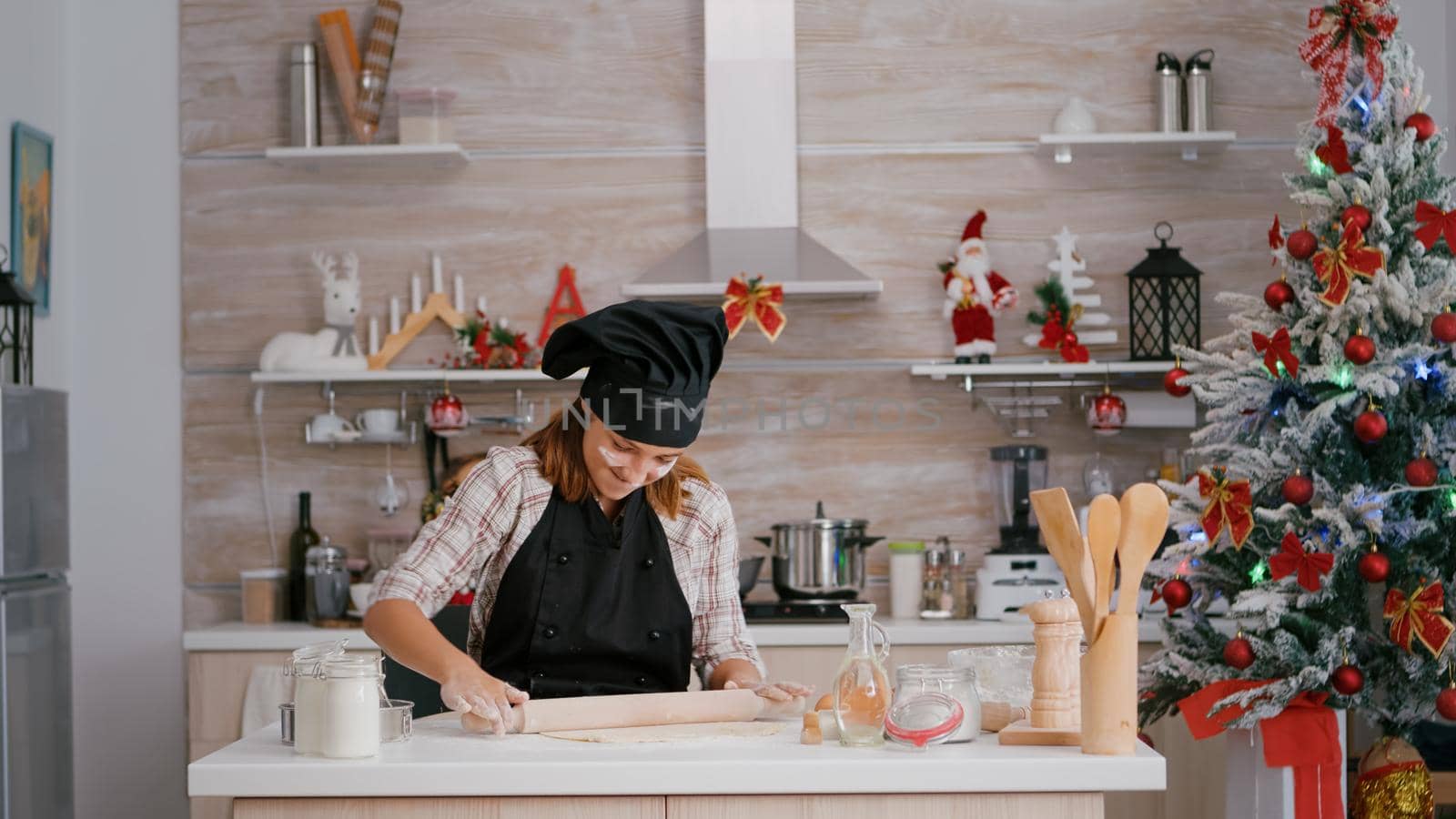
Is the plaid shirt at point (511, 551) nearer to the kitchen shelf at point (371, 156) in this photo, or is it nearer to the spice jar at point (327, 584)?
the spice jar at point (327, 584)

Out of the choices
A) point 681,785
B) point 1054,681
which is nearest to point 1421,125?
point 1054,681

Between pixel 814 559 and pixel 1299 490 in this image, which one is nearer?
pixel 1299 490

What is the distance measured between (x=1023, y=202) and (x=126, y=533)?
2.80 metres

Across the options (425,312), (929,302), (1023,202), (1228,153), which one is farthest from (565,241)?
(1228,153)

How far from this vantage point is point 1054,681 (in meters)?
1.91

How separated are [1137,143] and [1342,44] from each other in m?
1.03

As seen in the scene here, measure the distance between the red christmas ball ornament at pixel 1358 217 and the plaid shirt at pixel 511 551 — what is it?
1.52 m

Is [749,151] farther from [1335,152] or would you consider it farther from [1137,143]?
[1335,152]

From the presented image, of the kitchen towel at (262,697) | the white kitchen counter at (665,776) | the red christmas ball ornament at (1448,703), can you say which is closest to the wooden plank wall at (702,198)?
the kitchen towel at (262,697)

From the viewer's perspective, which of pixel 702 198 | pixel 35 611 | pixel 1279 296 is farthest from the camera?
pixel 702 198

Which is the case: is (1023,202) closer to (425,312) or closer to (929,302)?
(929,302)

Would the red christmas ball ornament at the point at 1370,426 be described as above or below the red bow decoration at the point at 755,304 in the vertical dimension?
below

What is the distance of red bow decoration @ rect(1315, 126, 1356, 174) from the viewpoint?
313 centimetres

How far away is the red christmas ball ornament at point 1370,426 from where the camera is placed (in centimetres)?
295
